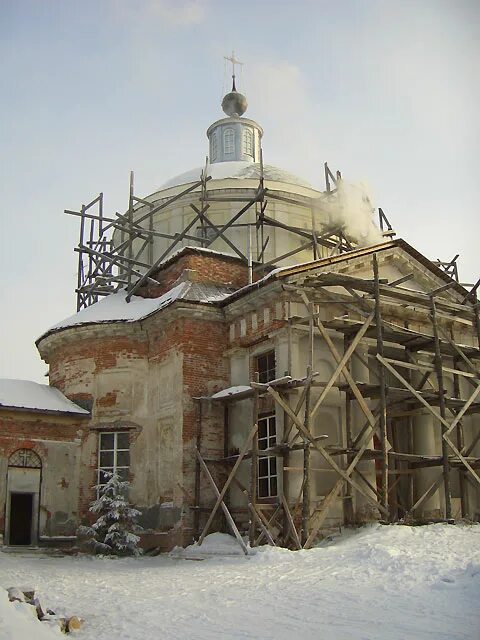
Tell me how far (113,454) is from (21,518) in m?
3.52

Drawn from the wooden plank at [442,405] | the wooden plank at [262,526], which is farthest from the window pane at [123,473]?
the wooden plank at [442,405]

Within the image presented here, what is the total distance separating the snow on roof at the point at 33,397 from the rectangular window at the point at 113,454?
0.92 meters

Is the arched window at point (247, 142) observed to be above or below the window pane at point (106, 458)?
above

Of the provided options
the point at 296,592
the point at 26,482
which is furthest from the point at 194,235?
the point at 296,592

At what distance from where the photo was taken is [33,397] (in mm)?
19922

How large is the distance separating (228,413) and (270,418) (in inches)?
51.6

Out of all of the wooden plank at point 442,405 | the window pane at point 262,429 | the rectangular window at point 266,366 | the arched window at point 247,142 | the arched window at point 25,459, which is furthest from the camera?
the arched window at point 247,142

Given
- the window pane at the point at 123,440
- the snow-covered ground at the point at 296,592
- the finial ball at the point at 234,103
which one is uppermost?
the finial ball at the point at 234,103

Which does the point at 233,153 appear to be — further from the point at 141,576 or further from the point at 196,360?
the point at 141,576

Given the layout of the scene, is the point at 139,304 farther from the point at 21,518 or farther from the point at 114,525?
the point at 21,518

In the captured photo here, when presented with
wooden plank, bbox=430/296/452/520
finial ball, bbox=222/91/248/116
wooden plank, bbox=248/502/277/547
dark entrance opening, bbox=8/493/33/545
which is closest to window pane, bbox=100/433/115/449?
dark entrance opening, bbox=8/493/33/545

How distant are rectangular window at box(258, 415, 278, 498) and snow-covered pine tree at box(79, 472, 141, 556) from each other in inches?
123

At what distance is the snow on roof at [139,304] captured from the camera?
1925cm

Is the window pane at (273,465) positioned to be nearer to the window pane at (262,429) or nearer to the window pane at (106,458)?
the window pane at (262,429)
